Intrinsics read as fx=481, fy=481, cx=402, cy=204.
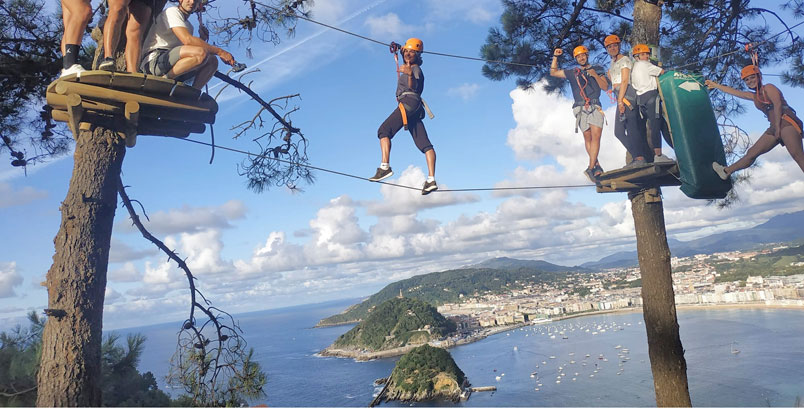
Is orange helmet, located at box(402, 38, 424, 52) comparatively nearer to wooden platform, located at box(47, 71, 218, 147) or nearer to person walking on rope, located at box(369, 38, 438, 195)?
person walking on rope, located at box(369, 38, 438, 195)

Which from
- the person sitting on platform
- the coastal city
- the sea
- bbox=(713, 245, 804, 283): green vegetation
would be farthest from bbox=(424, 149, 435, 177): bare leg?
the coastal city

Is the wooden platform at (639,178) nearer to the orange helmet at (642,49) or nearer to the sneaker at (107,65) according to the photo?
the orange helmet at (642,49)

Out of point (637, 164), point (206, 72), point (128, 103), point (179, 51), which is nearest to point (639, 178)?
point (637, 164)

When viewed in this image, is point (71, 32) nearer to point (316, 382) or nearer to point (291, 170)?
point (291, 170)

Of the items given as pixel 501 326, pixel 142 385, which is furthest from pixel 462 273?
pixel 142 385

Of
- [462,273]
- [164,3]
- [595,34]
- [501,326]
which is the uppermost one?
[595,34]

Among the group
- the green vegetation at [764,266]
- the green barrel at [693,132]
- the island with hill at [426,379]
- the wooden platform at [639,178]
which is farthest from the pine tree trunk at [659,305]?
the green vegetation at [764,266]
